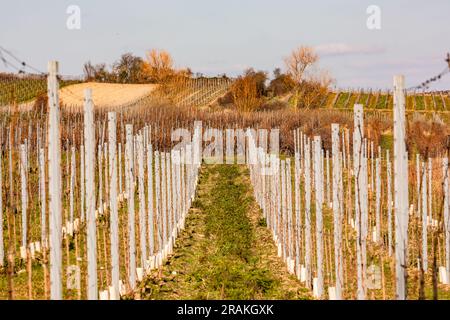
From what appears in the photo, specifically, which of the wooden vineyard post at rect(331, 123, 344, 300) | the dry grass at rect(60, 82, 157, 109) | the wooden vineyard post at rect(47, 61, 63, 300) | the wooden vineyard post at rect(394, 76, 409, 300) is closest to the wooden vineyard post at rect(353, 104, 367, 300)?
the wooden vineyard post at rect(331, 123, 344, 300)

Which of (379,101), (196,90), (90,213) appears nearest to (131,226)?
(90,213)

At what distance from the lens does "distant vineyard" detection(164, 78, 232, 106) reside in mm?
57344

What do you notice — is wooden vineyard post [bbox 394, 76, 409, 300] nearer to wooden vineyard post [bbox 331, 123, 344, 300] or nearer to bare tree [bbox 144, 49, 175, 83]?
wooden vineyard post [bbox 331, 123, 344, 300]

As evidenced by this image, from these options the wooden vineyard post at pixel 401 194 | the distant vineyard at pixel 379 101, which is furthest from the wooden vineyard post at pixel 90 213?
the distant vineyard at pixel 379 101

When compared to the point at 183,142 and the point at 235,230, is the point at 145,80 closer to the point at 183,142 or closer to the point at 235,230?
the point at 183,142

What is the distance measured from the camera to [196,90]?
63594 millimetres

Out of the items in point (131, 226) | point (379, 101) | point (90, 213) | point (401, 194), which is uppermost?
point (379, 101)

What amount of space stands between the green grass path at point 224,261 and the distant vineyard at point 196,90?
36.5 meters

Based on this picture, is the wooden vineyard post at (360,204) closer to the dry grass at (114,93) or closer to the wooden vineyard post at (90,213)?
the wooden vineyard post at (90,213)

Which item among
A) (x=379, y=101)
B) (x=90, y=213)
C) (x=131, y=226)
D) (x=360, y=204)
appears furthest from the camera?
(x=379, y=101)

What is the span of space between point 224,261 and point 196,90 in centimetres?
5343

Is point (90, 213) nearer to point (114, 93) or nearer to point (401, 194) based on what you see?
point (401, 194)
